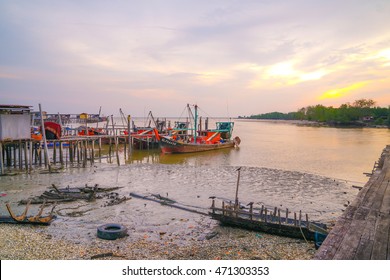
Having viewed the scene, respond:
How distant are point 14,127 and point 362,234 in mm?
19871

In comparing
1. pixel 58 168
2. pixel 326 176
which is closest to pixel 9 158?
pixel 58 168

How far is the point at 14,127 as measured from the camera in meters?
19.3

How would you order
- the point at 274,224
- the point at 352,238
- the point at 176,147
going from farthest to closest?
the point at 176,147 < the point at 274,224 < the point at 352,238

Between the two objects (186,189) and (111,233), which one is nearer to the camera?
(111,233)

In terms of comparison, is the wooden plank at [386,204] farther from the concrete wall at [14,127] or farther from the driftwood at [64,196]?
the concrete wall at [14,127]

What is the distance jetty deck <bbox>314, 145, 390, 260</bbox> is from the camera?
5.03m

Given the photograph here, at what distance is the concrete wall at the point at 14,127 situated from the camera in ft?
61.0

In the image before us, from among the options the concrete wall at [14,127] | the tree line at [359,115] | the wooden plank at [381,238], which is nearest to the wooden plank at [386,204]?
the wooden plank at [381,238]

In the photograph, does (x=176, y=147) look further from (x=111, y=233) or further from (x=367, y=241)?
(x=367, y=241)

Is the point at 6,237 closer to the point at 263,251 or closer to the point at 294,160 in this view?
the point at 263,251

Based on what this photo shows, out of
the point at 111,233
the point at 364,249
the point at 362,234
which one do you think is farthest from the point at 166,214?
the point at 364,249

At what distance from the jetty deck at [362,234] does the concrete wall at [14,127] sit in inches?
746

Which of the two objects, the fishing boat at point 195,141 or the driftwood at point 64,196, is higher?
the fishing boat at point 195,141
